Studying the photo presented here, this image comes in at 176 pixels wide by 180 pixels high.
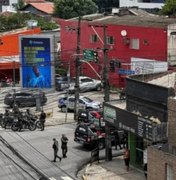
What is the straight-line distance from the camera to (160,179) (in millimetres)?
23719

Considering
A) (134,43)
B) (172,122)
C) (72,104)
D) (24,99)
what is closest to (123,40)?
(134,43)

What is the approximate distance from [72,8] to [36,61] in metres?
54.1

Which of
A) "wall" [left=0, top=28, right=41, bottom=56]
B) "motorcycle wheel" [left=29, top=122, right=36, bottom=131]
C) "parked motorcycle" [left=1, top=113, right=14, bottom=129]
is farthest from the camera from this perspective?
"wall" [left=0, top=28, right=41, bottom=56]

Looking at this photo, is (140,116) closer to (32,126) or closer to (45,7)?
(32,126)

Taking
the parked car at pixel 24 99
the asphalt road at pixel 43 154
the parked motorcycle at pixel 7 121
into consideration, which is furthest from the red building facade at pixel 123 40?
the asphalt road at pixel 43 154

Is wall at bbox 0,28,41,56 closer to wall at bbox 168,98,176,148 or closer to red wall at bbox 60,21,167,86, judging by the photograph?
red wall at bbox 60,21,167,86

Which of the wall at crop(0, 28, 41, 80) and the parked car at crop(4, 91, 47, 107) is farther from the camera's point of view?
the wall at crop(0, 28, 41, 80)

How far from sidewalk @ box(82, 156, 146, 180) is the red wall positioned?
79.9ft

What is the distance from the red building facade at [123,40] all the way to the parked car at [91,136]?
17.5m

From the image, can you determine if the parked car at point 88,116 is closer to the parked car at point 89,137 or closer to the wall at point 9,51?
the parked car at point 89,137

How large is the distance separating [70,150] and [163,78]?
6845mm

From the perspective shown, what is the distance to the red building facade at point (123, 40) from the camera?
2066 inches

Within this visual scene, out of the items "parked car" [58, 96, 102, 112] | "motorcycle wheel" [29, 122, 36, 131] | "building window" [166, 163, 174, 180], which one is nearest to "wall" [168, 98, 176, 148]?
"building window" [166, 163, 174, 180]

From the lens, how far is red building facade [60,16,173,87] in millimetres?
52469
